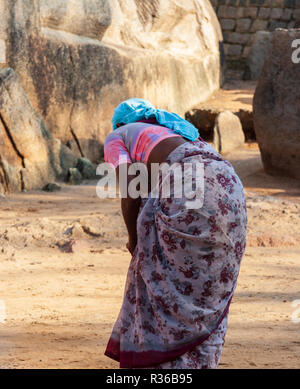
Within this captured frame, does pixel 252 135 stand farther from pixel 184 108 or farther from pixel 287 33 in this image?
pixel 287 33

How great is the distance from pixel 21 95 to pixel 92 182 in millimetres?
1329

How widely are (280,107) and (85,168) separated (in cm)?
248

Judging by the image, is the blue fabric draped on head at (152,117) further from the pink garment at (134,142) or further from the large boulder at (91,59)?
the large boulder at (91,59)

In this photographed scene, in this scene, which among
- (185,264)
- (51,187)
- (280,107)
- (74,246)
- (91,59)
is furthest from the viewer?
(91,59)

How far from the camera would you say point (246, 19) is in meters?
16.3

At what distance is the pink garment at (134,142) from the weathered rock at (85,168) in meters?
5.39

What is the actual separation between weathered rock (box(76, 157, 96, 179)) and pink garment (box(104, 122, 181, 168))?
539cm

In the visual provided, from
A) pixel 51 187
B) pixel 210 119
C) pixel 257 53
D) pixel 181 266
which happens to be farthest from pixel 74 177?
pixel 257 53

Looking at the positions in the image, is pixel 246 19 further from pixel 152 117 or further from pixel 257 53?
pixel 152 117

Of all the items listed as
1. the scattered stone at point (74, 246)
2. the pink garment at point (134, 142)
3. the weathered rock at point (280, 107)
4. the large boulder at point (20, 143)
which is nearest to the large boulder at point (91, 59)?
the large boulder at point (20, 143)

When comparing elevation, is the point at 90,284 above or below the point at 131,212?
below

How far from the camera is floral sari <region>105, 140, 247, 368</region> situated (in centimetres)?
224

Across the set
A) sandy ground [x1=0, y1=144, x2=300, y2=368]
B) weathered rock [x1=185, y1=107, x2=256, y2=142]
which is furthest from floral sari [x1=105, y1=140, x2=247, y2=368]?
weathered rock [x1=185, y1=107, x2=256, y2=142]
